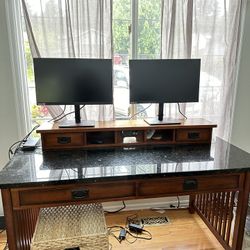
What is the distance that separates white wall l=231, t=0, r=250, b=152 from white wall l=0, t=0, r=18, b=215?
6.10 ft

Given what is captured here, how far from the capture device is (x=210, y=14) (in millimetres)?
1913

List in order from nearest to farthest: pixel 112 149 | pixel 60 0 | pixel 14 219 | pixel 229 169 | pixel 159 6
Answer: pixel 14 219
pixel 229 169
pixel 112 149
pixel 60 0
pixel 159 6

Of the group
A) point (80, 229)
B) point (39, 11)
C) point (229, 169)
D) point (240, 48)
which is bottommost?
point (80, 229)

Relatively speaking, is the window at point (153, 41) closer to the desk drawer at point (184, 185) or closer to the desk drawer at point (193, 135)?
the desk drawer at point (193, 135)

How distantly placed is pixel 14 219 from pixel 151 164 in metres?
0.78

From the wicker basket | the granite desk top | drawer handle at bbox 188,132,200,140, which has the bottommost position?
Answer: the wicker basket

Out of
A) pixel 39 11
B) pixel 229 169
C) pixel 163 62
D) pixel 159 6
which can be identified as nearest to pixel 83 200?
pixel 229 169

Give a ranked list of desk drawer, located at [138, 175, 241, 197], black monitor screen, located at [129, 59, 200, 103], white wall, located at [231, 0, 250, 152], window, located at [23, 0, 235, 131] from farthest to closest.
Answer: white wall, located at [231, 0, 250, 152]
window, located at [23, 0, 235, 131]
black monitor screen, located at [129, 59, 200, 103]
desk drawer, located at [138, 175, 241, 197]

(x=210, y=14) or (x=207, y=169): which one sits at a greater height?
(x=210, y=14)

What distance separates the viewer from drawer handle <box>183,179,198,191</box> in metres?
1.34

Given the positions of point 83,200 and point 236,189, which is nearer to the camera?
point 83,200

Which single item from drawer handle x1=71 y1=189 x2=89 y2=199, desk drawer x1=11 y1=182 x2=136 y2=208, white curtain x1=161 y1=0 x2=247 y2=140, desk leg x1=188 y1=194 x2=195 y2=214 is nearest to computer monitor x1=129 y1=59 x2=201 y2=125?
white curtain x1=161 y1=0 x2=247 y2=140

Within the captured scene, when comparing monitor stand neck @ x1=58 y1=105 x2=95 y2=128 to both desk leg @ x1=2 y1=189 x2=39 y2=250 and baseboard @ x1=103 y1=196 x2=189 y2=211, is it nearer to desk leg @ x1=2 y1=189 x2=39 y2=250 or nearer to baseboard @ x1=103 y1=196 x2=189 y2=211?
desk leg @ x1=2 y1=189 x2=39 y2=250

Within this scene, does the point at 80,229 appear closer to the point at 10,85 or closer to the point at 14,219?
the point at 14,219
